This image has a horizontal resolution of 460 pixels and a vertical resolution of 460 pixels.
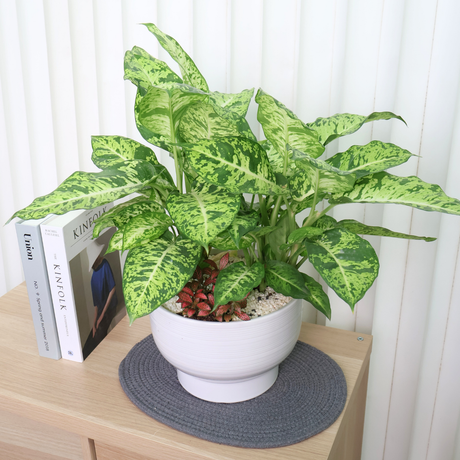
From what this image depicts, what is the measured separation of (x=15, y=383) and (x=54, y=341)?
103mm

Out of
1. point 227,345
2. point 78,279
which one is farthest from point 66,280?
point 227,345

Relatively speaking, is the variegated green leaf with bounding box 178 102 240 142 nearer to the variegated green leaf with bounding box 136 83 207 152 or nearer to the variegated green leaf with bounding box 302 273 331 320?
the variegated green leaf with bounding box 136 83 207 152

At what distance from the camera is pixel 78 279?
2.88 feet

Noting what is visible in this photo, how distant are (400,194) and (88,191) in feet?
1.35

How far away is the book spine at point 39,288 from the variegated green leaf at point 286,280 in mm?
425

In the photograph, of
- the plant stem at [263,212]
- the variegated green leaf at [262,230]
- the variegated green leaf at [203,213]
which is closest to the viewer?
the variegated green leaf at [203,213]

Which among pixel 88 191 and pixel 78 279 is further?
pixel 78 279

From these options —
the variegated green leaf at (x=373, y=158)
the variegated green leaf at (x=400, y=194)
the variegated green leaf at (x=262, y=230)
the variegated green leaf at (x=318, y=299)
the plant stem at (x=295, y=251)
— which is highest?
the variegated green leaf at (x=373, y=158)

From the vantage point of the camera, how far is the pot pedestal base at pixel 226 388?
0.78m

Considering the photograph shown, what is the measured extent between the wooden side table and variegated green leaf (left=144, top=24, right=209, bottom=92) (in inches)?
21.0

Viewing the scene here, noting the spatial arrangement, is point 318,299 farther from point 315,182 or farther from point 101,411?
point 101,411

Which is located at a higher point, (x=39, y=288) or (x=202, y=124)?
(x=202, y=124)

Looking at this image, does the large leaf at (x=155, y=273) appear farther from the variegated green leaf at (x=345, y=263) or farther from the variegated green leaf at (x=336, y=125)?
the variegated green leaf at (x=336, y=125)

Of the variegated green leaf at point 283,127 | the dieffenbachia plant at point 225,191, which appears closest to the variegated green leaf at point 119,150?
the dieffenbachia plant at point 225,191
